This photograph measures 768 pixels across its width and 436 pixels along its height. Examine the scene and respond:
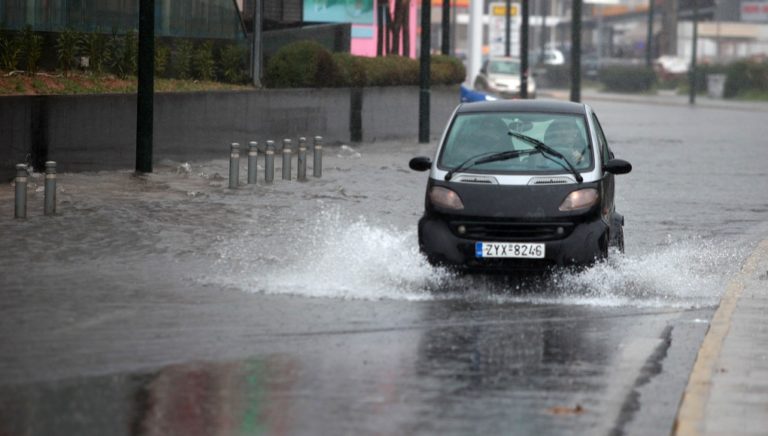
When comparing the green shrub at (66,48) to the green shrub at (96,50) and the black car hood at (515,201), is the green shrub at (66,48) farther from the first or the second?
the black car hood at (515,201)

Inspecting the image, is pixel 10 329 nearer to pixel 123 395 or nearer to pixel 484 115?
pixel 123 395

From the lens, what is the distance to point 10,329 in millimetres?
10734

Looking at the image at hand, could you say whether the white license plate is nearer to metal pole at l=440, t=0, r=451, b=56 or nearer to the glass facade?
the glass facade

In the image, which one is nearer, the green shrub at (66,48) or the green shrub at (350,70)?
the green shrub at (66,48)

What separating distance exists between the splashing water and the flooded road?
27 mm

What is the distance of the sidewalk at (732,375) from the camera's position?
7.87 m

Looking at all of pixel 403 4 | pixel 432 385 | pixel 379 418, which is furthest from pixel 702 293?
pixel 403 4

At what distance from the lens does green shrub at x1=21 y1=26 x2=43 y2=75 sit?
997 inches

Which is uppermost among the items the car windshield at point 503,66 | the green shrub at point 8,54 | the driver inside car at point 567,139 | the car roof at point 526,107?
the car windshield at point 503,66

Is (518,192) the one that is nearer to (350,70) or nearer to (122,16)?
(122,16)

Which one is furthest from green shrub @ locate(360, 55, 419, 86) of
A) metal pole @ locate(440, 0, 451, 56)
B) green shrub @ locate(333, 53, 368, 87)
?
metal pole @ locate(440, 0, 451, 56)

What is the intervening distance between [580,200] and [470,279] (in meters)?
1.16

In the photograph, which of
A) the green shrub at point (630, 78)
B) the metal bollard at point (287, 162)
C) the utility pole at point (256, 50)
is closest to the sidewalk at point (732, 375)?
the metal bollard at point (287, 162)

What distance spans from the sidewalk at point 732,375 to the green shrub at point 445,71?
97.1ft
